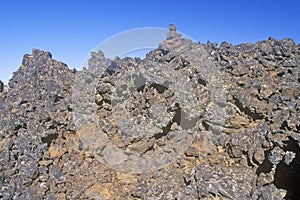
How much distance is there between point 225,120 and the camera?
283 inches

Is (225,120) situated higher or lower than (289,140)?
higher

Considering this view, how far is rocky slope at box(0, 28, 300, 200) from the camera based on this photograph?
6441 millimetres

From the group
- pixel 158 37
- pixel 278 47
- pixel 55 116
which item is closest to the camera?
pixel 55 116

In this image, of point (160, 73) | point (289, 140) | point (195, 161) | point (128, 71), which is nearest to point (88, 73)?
point (128, 71)

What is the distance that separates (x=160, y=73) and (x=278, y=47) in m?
3.29

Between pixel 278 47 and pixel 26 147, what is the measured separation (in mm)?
6960

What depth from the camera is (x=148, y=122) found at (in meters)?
7.23

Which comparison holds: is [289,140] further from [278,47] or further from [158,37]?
[158,37]

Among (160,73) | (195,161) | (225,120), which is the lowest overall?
(195,161)

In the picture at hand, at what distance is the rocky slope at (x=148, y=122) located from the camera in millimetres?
6441

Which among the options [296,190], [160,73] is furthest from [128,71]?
[296,190]

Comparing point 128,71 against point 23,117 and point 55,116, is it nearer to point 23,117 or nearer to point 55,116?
point 55,116

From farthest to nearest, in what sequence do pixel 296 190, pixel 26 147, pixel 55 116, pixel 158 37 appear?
pixel 158 37, pixel 55 116, pixel 26 147, pixel 296 190

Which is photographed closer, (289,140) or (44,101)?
(289,140)
